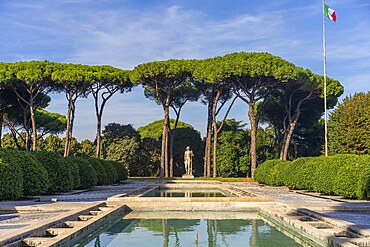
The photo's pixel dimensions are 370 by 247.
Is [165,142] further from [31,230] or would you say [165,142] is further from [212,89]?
[31,230]

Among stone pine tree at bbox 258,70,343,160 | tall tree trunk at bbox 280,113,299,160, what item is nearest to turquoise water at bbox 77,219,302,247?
tall tree trunk at bbox 280,113,299,160

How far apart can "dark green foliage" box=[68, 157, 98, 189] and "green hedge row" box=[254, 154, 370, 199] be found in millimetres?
8107

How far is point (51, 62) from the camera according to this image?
30984 millimetres

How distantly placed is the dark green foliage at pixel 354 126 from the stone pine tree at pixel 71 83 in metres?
15.9

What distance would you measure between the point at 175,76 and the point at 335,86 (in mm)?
11076

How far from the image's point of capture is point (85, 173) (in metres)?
18.2

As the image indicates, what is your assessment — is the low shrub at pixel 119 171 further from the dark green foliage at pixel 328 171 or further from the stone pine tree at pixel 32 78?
the dark green foliage at pixel 328 171

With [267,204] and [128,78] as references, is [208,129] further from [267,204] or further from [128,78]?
[267,204]

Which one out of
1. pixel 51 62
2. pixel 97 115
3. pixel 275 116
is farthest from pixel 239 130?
pixel 51 62

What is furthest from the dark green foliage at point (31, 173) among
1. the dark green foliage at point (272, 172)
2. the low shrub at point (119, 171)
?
the low shrub at point (119, 171)

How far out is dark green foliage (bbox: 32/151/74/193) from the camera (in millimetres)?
14570

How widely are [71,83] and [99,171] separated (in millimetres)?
10998

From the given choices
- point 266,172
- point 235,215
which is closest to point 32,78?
point 266,172

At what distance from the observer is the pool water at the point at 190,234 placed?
21.5ft
